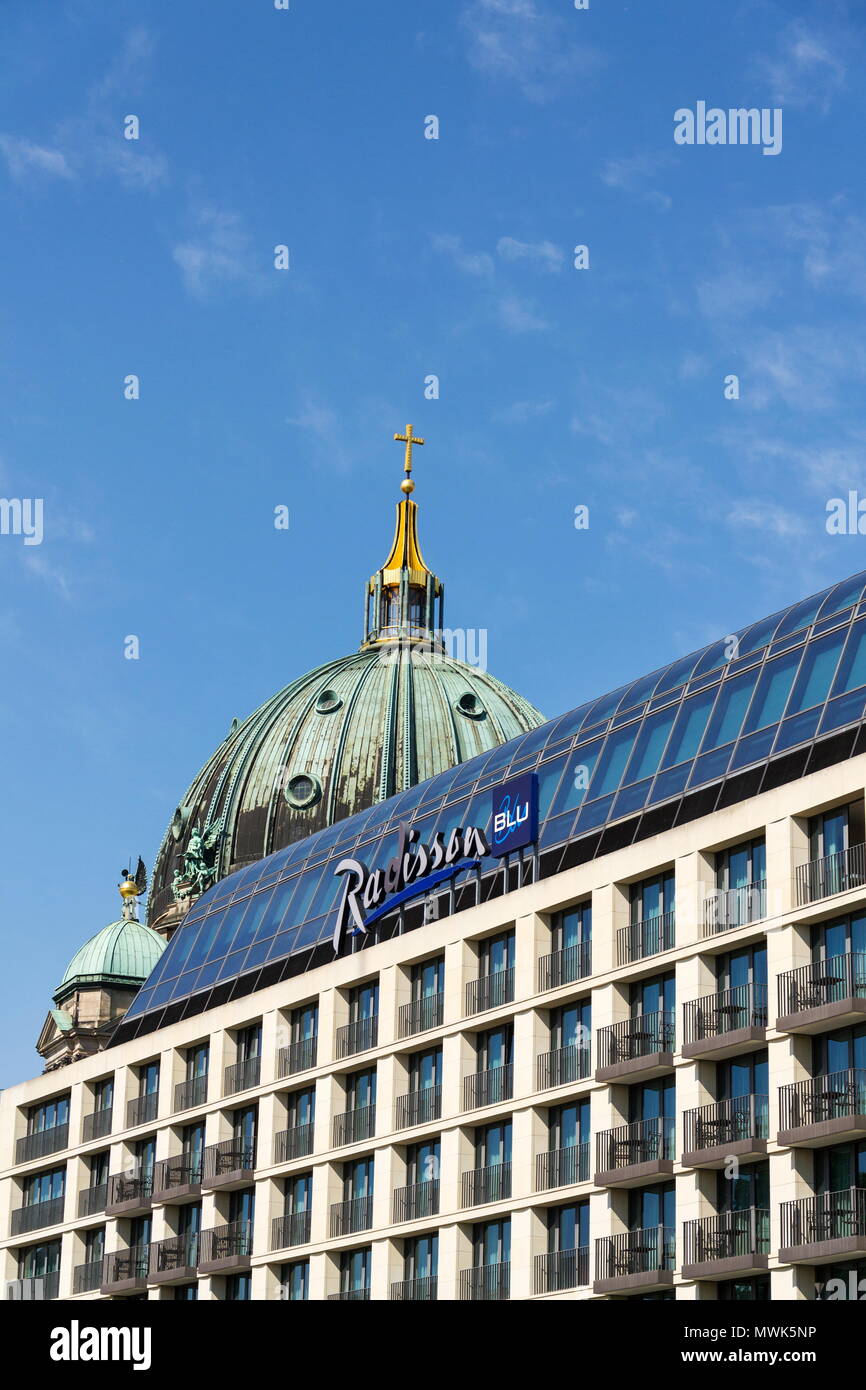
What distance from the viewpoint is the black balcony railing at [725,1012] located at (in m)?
74.4

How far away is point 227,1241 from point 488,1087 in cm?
1689

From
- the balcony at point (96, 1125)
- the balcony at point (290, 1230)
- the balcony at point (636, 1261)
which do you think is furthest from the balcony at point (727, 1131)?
the balcony at point (96, 1125)

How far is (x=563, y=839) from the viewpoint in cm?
8894

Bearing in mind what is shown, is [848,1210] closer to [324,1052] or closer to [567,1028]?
[567,1028]

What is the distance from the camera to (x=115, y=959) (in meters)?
172

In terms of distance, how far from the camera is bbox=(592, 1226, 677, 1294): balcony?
75.2 m

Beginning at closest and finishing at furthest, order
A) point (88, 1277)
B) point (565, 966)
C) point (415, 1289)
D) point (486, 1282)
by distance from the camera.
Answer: point (486, 1282) → point (565, 966) → point (415, 1289) → point (88, 1277)

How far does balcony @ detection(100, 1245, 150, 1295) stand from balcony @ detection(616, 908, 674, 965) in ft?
101

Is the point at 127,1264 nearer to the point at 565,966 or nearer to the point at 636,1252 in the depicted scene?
the point at 565,966

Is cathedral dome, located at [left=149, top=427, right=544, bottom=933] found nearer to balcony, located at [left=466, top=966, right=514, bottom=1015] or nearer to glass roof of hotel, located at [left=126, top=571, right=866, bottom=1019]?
glass roof of hotel, located at [left=126, top=571, right=866, bottom=1019]

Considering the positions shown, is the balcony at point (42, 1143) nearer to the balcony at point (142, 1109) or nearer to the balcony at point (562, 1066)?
the balcony at point (142, 1109)

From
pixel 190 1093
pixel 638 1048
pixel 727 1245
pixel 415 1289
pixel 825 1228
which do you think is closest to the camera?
pixel 825 1228

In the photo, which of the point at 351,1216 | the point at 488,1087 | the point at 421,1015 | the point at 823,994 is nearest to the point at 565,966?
the point at 488,1087

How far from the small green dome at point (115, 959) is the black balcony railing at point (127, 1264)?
64.6 meters
